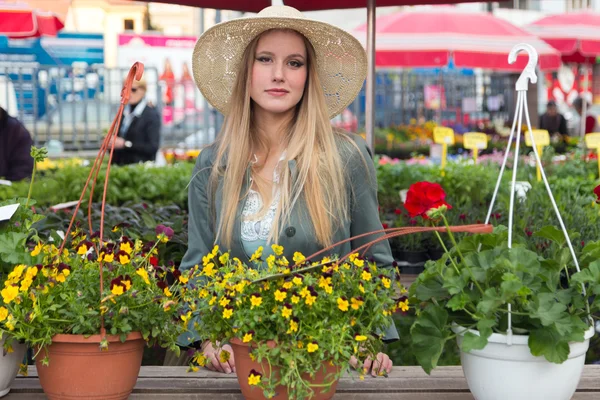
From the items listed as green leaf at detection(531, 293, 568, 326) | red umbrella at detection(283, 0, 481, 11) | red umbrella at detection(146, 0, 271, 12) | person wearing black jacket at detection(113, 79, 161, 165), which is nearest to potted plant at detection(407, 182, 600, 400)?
green leaf at detection(531, 293, 568, 326)

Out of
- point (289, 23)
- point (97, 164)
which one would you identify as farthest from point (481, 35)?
point (97, 164)

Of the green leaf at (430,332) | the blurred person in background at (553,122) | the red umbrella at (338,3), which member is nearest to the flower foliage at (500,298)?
the green leaf at (430,332)

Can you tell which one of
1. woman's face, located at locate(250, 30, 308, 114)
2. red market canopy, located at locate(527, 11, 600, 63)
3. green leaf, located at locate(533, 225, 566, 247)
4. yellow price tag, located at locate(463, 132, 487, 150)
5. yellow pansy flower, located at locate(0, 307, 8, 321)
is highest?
red market canopy, located at locate(527, 11, 600, 63)

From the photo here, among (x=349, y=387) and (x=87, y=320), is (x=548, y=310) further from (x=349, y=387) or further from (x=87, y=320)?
(x=87, y=320)

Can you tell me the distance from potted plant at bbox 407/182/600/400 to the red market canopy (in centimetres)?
982

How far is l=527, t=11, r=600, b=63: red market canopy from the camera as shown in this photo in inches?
415

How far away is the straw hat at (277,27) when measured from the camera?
6.72ft

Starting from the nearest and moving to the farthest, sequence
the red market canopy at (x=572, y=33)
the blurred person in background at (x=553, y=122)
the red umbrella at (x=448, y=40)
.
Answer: the red umbrella at (x=448, y=40) → the red market canopy at (x=572, y=33) → the blurred person in background at (x=553, y=122)

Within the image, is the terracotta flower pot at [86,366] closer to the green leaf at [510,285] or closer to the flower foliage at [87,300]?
the flower foliage at [87,300]

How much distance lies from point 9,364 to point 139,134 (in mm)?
6026

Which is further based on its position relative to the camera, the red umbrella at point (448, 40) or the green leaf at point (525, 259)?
the red umbrella at point (448, 40)

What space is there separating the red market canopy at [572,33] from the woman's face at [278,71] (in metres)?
9.30

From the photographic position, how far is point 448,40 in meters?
8.70

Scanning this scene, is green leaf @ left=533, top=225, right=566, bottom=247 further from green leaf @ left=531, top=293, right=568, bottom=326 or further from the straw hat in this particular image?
the straw hat
